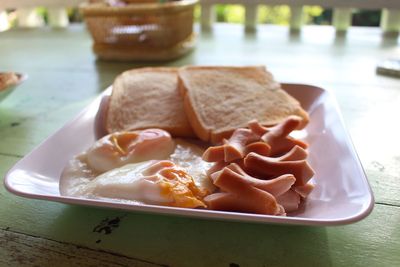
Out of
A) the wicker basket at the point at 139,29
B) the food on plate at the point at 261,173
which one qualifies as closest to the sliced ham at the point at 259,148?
the food on plate at the point at 261,173

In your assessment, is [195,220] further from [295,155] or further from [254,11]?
[254,11]

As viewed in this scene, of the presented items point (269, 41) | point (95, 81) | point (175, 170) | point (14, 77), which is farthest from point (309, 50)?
point (175, 170)

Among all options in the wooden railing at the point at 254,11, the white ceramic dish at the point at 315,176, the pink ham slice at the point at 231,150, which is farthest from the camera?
the wooden railing at the point at 254,11

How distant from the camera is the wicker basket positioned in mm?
1517

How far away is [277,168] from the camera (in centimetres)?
55

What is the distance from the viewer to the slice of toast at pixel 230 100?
0.82 m

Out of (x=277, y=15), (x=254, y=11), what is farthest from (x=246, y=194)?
(x=277, y=15)

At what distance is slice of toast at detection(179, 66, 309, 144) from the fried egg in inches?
3.3

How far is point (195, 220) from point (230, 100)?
402 mm

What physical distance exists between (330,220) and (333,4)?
72.2 inches

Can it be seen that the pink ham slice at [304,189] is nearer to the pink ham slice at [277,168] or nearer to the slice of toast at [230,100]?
the pink ham slice at [277,168]

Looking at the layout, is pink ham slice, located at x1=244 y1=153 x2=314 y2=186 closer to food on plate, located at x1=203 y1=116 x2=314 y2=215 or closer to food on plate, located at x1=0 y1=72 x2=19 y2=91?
food on plate, located at x1=203 y1=116 x2=314 y2=215

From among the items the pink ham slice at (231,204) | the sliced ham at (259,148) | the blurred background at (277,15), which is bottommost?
the blurred background at (277,15)

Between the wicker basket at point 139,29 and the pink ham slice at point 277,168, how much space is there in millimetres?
1065
